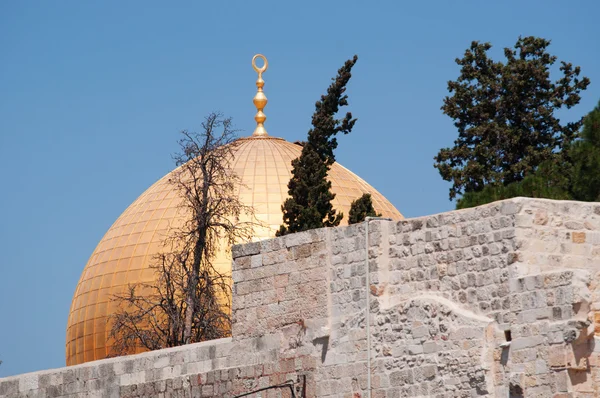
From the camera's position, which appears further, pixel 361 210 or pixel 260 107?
pixel 260 107

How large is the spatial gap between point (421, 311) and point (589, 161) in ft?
27.9

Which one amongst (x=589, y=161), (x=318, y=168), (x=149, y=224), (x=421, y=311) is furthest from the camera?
(x=149, y=224)

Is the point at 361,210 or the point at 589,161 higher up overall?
the point at 361,210

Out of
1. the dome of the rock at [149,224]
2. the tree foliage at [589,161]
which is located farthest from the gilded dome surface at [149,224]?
the tree foliage at [589,161]

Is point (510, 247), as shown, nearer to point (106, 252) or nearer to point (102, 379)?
point (102, 379)

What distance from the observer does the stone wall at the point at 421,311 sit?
13594 mm

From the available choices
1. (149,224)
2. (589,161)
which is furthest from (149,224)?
(589,161)

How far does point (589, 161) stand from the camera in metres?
22.3

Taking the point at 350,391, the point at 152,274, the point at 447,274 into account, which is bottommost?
the point at 350,391

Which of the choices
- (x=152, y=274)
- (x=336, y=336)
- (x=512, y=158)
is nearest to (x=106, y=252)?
(x=152, y=274)

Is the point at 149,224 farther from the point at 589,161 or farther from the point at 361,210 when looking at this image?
the point at 589,161

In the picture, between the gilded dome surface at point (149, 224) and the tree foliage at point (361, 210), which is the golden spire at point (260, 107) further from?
the tree foliage at point (361, 210)

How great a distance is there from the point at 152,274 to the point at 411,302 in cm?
2371

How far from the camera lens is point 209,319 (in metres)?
25.9
